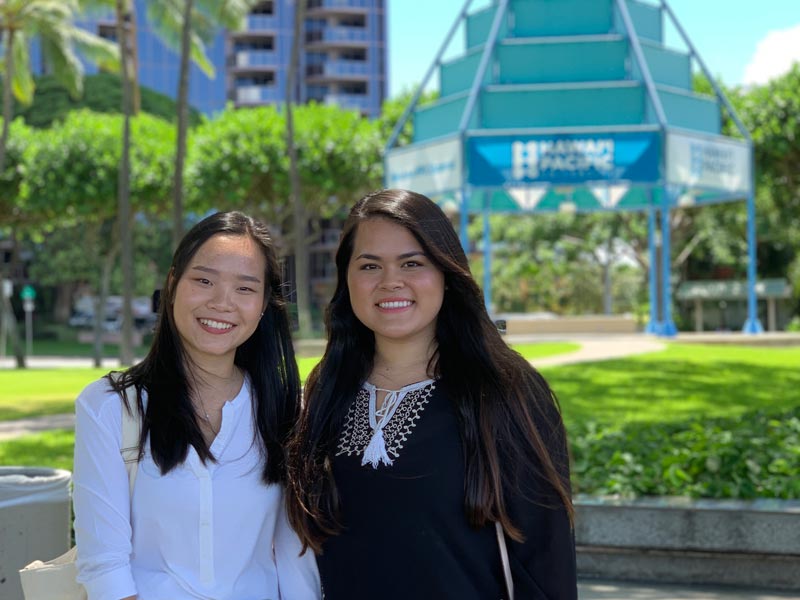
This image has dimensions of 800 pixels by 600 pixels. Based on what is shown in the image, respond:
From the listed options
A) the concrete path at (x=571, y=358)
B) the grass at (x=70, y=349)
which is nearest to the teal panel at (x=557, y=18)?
the concrete path at (x=571, y=358)

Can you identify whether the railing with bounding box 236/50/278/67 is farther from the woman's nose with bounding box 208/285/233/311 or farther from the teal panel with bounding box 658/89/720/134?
the woman's nose with bounding box 208/285/233/311

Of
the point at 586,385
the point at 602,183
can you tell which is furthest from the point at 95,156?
the point at 586,385

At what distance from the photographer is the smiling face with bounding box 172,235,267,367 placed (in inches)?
99.8

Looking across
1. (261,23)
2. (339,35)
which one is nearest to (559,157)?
(339,35)

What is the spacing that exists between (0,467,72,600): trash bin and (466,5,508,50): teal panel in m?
14.9

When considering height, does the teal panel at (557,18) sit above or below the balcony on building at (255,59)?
below

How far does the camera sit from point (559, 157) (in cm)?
1609

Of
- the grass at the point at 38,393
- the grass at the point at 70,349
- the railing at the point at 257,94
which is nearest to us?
the grass at the point at 38,393

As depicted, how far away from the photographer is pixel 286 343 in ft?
9.11

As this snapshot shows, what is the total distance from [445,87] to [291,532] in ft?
53.1

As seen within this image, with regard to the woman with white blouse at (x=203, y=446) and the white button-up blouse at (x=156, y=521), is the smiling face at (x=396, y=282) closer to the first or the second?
the woman with white blouse at (x=203, y=446)

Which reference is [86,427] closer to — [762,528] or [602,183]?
[762,528]

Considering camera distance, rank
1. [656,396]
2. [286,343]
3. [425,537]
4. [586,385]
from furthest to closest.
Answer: [586,385], [656,396], [286,343], [425,537]

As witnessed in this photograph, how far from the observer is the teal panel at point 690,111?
17141 mm
